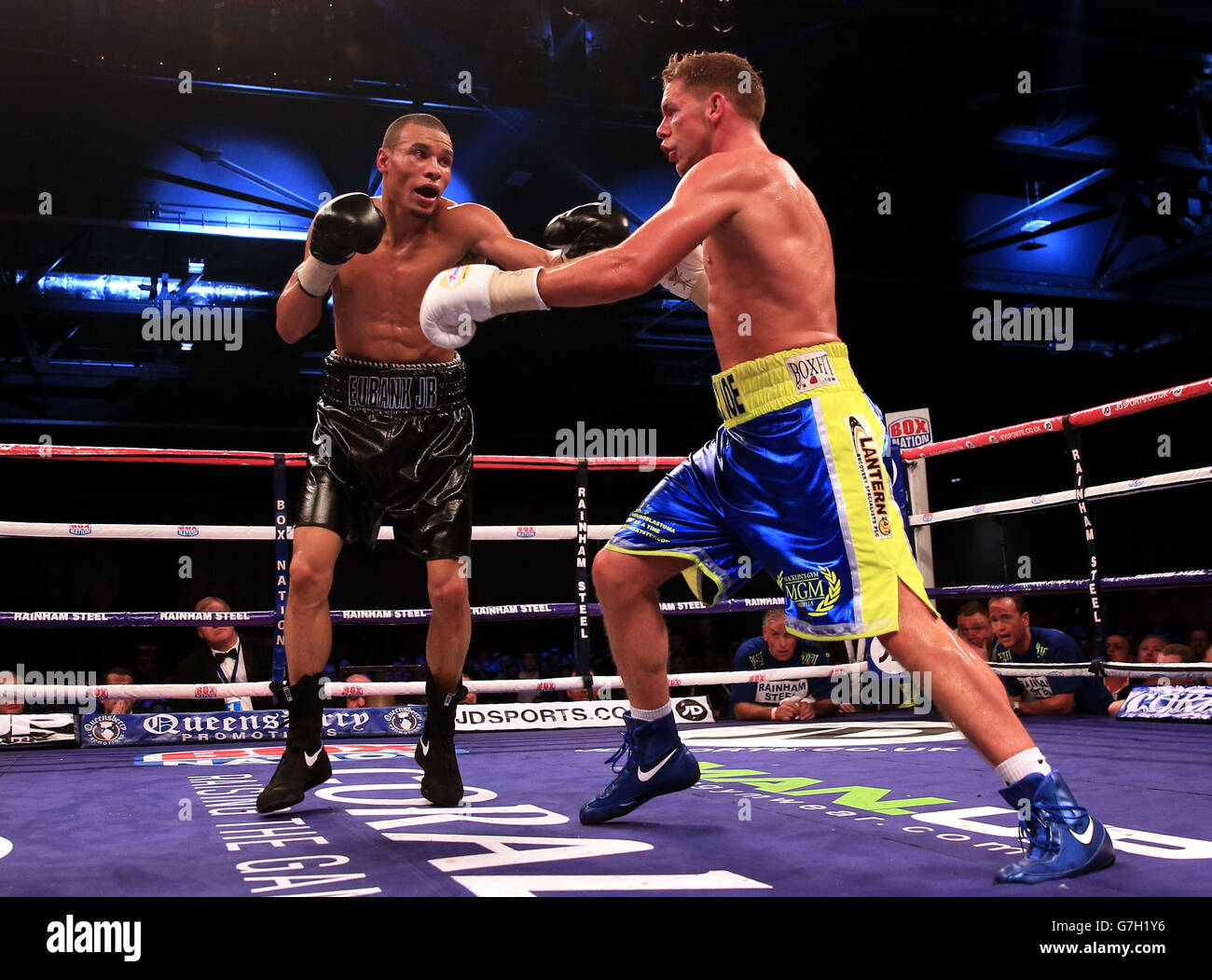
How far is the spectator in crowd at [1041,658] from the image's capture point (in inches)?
144

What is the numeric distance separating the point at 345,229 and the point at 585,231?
17.2 inches

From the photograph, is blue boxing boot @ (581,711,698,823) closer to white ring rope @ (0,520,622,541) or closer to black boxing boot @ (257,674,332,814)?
black boxing boot @ (257,674,332,814)

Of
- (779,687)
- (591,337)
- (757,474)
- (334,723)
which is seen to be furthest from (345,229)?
(591,337)

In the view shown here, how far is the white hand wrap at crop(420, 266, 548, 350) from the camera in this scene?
1494mm

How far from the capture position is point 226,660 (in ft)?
13.9

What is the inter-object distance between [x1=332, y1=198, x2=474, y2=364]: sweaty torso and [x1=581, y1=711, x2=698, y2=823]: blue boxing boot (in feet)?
2.96

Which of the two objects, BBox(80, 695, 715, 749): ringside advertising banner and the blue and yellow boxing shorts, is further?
BBox(80, 695, 715, 749): ringside advertising banner

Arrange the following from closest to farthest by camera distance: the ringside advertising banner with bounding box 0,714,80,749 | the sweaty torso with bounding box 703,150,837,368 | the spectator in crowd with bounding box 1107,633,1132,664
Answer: the sweaty torso with bounding box 703,150,837,368 < the ringside advertising banner with bounding box 0,714,80,749 < the spectator in crowd with bounding box 1107,633,1132,664

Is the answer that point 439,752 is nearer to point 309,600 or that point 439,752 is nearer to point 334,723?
point 309,600

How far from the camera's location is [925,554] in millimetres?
4383

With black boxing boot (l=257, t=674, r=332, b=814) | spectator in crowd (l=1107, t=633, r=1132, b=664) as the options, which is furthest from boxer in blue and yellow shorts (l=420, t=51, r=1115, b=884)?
spectator in crowd (l=1107, t=633, r=1132, b=664)

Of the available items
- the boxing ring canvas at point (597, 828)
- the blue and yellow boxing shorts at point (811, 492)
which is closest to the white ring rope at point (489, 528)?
the boxing ring canvas at point (597, 828)

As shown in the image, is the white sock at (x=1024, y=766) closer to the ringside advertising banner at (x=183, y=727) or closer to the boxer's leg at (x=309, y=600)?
the boxer's leg at (x=309, y=600)
